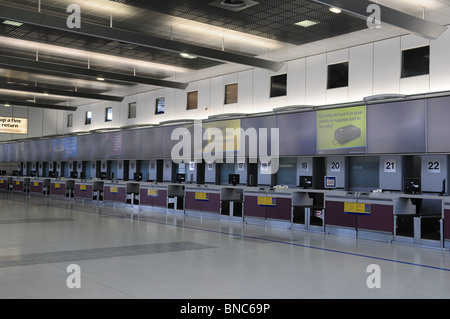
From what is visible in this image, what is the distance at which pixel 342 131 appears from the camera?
1167 cm

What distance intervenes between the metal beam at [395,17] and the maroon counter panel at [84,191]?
1457 cm

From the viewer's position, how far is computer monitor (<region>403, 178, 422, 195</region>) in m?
9.91

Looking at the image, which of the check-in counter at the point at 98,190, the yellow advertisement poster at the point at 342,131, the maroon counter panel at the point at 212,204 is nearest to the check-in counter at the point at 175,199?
the maroon counter panel at the point at 212,204

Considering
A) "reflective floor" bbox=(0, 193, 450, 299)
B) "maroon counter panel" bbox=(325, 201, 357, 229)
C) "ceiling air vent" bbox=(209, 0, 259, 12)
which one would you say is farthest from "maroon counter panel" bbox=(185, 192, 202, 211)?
"ceiling air vent" bbox=(209, 0, 259, 12)

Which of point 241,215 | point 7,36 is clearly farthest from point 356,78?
point 7,36

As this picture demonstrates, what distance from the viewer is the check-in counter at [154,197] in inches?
637

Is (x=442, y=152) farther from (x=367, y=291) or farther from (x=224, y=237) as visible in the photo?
(x=367, y=291)

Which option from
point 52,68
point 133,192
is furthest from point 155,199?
point 52,68

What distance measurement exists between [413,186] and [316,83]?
14.5 ft

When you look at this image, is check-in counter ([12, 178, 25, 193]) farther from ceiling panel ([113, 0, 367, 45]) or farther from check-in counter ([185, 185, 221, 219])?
ceiling panel ([113, 0, 367, 45])

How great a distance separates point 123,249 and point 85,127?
17.2 meters

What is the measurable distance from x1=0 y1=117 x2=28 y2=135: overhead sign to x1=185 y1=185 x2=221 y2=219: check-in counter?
Answer: 647 inches

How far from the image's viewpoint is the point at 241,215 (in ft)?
44.2

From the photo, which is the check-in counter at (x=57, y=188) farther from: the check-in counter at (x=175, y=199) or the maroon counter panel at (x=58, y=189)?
the check-in counter at (x=175, y=199)
